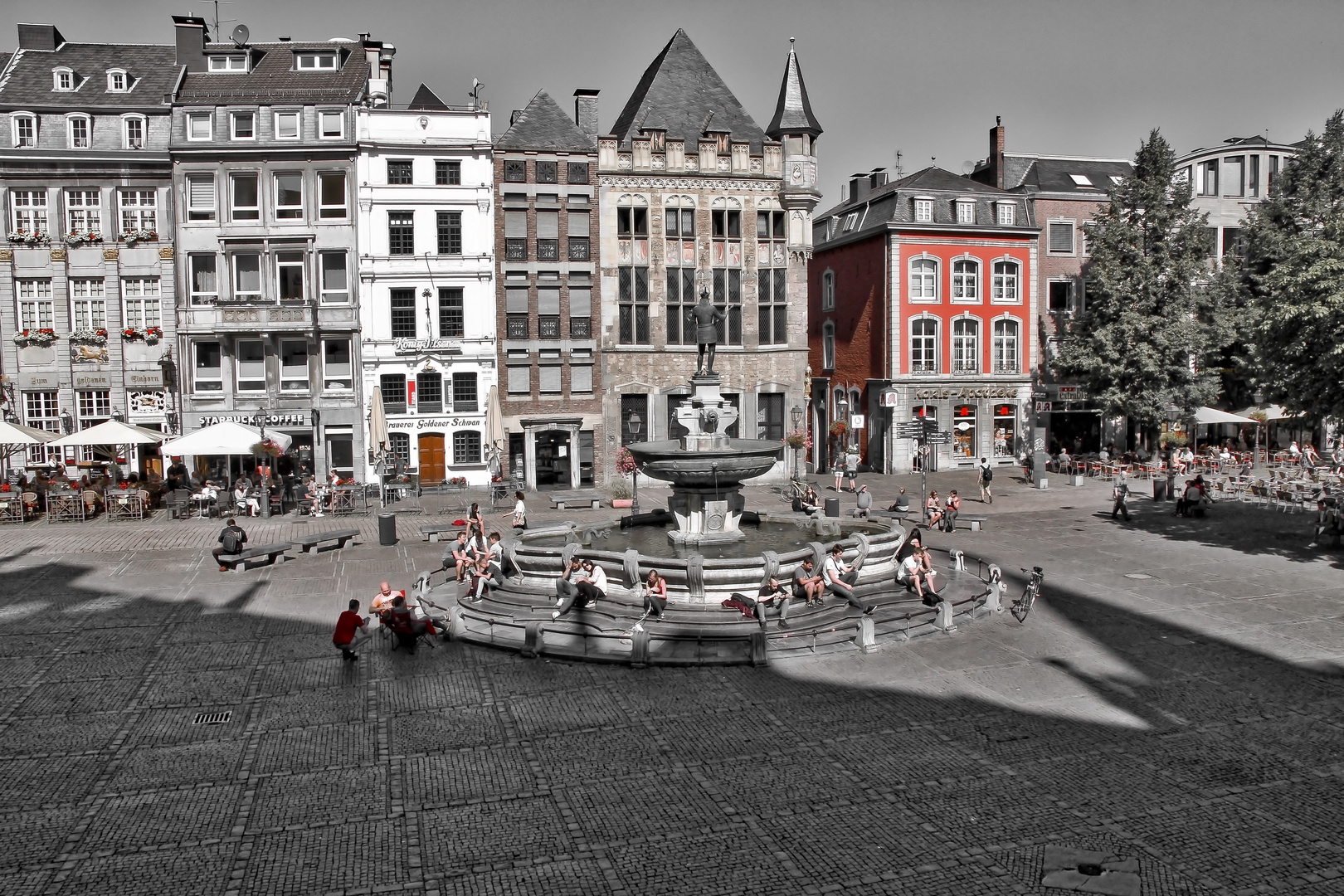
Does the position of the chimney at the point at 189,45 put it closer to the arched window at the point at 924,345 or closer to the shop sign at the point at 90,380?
the shop sign at the point at 90,380

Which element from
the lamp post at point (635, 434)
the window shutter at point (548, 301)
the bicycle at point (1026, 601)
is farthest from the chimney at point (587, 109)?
the bicycle at point (1026, 601)

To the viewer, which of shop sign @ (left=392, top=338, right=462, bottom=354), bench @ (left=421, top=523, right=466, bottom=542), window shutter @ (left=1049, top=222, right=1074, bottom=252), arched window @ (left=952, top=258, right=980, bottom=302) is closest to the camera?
bench @ (left=421, top=523, right=466, bottom=542)

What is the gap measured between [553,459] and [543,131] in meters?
13.4

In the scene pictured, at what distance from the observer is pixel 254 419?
40.8m

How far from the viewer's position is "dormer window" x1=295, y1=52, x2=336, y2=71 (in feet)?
145

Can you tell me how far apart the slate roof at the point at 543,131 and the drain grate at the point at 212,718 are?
32373 millimetres

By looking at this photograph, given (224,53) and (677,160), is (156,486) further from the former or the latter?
(677,160)

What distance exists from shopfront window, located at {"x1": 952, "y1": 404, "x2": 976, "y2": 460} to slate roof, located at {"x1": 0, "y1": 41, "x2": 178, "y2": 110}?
119ft

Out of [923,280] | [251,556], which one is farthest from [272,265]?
[923,280]

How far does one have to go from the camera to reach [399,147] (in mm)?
41469

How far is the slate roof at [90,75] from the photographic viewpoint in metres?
41.1

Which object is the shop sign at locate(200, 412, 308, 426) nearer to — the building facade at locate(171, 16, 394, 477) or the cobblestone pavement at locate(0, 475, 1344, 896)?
the building facade at locate(171, 16, 394, 477)

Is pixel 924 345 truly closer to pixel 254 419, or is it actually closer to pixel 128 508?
pixel 254 419

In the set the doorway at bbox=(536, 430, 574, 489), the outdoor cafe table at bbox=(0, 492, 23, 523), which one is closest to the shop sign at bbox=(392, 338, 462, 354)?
the doorway at bbox=(536, 430, 574, 489)
